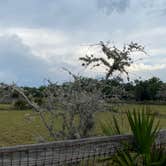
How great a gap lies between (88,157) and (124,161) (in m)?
0.49

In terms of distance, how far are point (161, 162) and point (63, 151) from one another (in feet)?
4.67

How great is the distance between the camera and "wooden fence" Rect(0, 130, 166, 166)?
4051 mm

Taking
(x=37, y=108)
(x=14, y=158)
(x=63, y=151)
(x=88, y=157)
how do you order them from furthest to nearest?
(x=37, y=108) < (x=88, y=157) < (x=63, y=151) < (x=14, y=158)

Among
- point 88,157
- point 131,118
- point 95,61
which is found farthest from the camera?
point 95,61

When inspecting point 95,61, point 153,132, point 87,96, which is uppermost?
point 95,61

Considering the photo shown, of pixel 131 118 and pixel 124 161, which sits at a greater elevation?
pixel 131 118

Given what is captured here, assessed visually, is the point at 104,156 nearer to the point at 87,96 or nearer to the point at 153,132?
the point at 153,132

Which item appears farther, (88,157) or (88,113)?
(88,113)

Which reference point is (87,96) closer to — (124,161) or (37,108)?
(37,108)

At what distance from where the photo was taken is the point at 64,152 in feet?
15.0

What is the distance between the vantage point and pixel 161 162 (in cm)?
527

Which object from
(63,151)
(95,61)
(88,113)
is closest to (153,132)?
(63,151)

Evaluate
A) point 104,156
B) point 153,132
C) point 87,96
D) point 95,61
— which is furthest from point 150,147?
point 95,61

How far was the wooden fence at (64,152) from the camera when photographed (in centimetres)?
405
